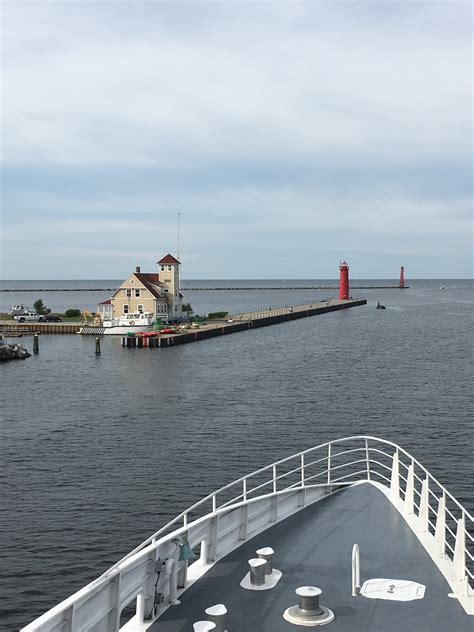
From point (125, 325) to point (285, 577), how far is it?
76.1 meters

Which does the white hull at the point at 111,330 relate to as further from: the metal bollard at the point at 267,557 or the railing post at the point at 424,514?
the metal bollard at the point at 267,557

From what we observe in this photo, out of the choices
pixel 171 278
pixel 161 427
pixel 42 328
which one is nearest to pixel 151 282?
pixel 171 278

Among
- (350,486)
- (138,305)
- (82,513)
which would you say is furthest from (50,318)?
(350,486)

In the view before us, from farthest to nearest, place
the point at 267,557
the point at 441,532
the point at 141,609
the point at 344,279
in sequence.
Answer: the point at 344,279 → the point at 441,532 → the point at 267,557 → the point at 141,609

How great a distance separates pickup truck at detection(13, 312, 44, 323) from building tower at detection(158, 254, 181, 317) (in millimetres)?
22627

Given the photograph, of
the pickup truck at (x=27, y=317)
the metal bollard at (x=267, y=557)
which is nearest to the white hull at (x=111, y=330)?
the pickup truck at (x=27, y=317)

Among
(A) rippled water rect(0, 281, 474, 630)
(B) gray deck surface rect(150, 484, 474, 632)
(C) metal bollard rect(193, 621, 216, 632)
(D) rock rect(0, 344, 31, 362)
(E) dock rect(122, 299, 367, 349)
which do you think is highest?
(C) metal bollard rect(193, 621, 216, 632)

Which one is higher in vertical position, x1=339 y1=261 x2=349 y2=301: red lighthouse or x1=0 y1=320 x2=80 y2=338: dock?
x1=339 y1=261 x2=349 y2=301: red lighthouse

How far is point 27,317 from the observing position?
99188 millimetres

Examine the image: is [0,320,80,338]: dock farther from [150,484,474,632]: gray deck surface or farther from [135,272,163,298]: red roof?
[150,484,474,632]: gray deck surface

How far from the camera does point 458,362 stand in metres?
61.6

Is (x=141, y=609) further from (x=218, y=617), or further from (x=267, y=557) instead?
(x=267, y=557)

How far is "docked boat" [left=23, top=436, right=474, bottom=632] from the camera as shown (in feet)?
26.9

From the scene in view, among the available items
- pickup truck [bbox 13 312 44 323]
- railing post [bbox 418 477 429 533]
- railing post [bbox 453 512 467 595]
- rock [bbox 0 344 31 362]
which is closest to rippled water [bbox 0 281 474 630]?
rock [bbox 0 344 31 362]
